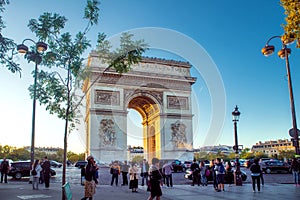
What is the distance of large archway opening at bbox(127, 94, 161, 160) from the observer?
3803 cm

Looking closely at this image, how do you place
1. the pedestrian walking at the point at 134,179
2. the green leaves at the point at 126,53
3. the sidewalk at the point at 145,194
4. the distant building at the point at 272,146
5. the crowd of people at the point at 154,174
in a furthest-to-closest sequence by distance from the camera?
1. the distant building at the point at 272,146
2. the pedestrian walking at the point at 134,179
3. the sidewalk at the point at 145,194
4. the crowd of people at the point at 154,174
5. the green leaves at the point at 126,53

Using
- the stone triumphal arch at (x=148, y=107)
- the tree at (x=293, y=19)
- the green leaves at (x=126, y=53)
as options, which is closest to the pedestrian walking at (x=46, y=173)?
the green leaves at (x=126, y=53)

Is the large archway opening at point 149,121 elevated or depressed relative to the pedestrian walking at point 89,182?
elevated

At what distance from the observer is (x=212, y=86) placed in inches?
312

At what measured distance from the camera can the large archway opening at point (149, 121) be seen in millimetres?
38028

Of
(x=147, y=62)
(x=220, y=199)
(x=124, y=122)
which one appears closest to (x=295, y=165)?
(x=220, y=199)

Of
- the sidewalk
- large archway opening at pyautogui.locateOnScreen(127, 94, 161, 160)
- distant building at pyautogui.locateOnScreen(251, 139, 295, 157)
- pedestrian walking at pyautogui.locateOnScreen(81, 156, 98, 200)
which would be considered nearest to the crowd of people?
pedestrian walking at pyautogui.locateOnScreen(81, 156, 98, 200)

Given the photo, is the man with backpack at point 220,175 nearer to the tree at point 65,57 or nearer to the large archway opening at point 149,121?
the tree at point 65,57

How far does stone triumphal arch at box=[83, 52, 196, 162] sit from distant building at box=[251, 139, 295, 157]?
77.1 meters

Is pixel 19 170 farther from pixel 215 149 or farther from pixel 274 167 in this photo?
pixel 274 167

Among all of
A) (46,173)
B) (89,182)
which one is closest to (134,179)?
(46,173)

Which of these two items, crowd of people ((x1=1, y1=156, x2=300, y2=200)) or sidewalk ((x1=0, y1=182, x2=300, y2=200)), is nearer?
crowd of people ((x1=1, y1=156, x2=300, y2=200))

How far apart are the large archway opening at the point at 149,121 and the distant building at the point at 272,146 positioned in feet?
248

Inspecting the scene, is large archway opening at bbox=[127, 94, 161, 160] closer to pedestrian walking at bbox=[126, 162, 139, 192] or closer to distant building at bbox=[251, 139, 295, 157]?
pedestrian walking at bbox=[126, 162, 139, 192]
